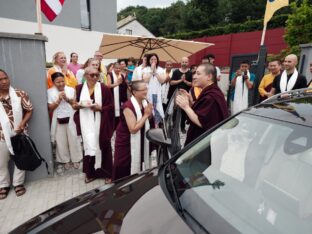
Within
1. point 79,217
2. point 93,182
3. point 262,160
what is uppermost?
point 262,160

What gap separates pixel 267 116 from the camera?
1772 mm

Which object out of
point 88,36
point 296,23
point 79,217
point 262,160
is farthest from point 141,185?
point 88,36

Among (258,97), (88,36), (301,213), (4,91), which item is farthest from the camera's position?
(88,36)

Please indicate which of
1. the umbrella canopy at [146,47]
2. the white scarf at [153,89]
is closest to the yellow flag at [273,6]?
the umbrella canopy at [146,47]

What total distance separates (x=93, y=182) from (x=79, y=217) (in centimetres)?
245

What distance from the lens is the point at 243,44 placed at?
1888 centimetres

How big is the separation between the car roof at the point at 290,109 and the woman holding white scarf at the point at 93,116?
224cm

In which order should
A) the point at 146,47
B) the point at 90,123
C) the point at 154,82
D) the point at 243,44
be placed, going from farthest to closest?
the point at 243,44, the point at 146,47, the point at 154,82, the point at 90,123

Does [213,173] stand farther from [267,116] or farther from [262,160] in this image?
[267,116]

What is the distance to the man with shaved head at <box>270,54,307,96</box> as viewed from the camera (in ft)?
15.0

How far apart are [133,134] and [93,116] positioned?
84cm

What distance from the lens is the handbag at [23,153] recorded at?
324cm

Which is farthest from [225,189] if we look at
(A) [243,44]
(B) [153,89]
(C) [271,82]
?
(A) [243,44]

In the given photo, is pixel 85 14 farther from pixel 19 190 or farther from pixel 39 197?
A: pixel 39 197
